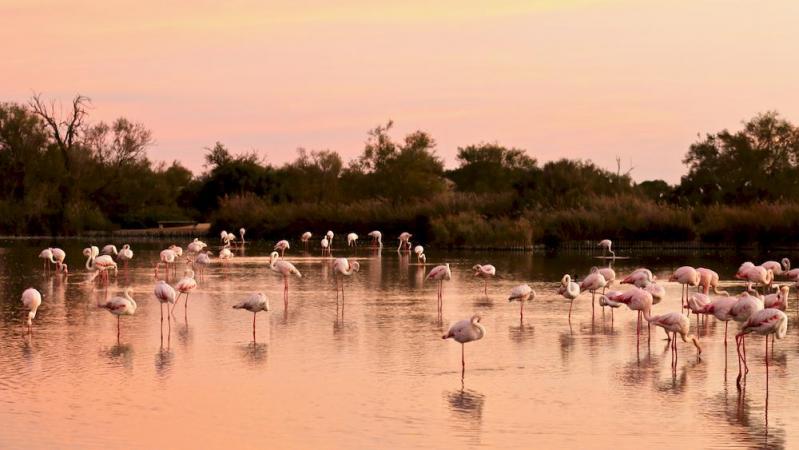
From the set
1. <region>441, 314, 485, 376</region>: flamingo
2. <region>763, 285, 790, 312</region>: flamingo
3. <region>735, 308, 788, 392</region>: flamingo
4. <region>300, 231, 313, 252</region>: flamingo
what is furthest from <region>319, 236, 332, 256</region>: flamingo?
<region>735, 308, 788, 392</region>: flamingo

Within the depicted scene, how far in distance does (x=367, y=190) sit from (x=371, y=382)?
53.7m

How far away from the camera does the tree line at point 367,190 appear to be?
4947 cm

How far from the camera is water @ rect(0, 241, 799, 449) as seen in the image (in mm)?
11414

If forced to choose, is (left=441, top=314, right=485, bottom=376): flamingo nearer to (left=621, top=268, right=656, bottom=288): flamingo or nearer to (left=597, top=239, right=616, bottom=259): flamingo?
(left=621, top=268, right=656, bottom=288): flamingo

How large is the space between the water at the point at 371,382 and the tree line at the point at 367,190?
1056 inches

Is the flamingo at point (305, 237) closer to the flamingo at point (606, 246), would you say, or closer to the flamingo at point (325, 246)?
the flamingo at point (325, 246)

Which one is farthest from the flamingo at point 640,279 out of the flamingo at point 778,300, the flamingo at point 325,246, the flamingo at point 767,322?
the flamingo at point 325,246

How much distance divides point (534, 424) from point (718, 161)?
54.4 m

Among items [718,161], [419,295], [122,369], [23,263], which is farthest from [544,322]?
[718,161]

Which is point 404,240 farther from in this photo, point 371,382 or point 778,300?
point 371,382

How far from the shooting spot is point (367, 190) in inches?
2660

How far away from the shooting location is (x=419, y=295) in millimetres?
25062

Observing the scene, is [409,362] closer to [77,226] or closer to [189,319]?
[189,319]

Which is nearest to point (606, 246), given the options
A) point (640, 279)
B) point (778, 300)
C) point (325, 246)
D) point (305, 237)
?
point (325, 246)
